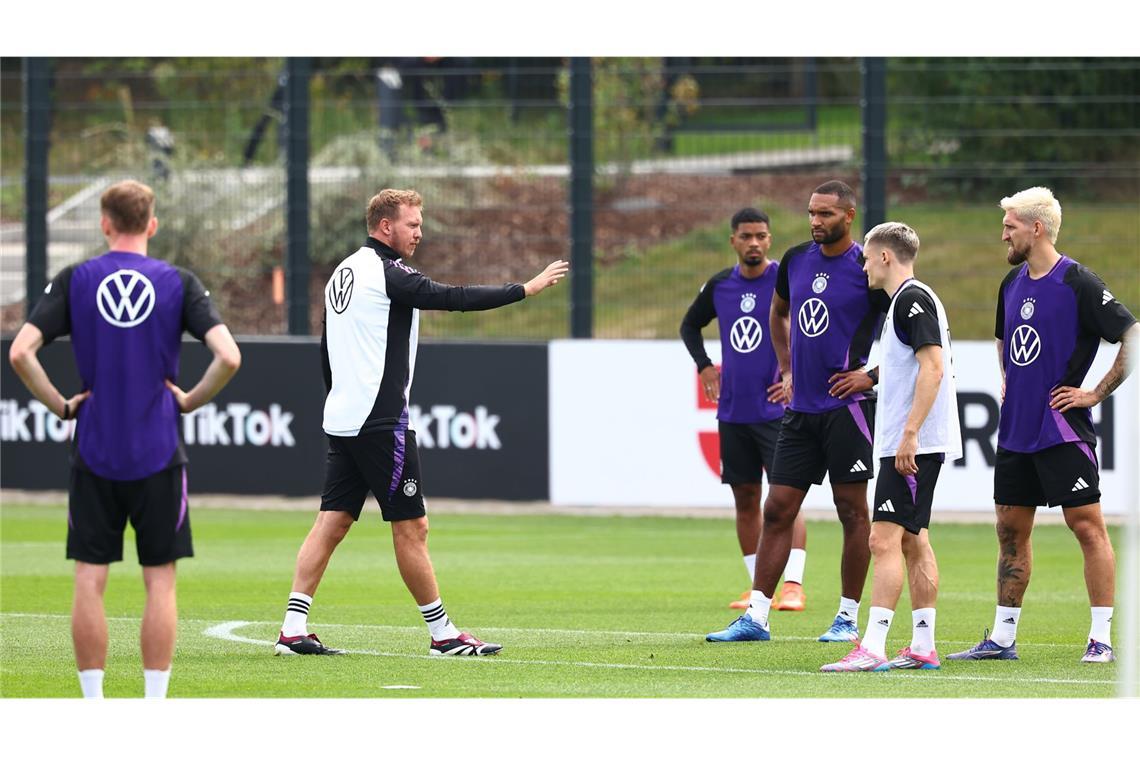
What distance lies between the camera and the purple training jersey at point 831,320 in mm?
8836

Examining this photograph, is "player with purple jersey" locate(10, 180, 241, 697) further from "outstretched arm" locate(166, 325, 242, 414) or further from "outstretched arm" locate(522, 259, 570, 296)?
"outstretched arm" locate(522, 259, 570, 296)

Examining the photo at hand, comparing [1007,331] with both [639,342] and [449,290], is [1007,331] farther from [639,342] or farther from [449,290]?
[639,342]

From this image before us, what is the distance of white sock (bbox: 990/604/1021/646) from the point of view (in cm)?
858

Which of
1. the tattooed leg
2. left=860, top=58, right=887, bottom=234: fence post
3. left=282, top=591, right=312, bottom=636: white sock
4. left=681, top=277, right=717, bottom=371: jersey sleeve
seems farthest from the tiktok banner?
the tattooed leg

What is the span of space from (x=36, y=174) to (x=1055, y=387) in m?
13.0

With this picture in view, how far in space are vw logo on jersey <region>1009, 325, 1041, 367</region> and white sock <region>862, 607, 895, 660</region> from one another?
5.15ft

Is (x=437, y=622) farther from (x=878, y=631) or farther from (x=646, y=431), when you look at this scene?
(x=646, y=431)

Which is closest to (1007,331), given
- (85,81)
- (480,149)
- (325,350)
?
(325,350)

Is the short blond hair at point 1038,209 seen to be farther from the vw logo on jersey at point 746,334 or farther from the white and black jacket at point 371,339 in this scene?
the white and black jacket at point 371,339

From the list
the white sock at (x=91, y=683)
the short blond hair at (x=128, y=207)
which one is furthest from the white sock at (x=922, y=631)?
the short blond hair at (x=128, y=207)

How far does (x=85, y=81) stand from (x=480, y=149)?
5022mm

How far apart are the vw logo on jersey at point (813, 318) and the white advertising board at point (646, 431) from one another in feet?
22.9

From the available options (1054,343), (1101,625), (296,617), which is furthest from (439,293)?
(1101,625)

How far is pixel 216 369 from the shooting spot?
648 cm
